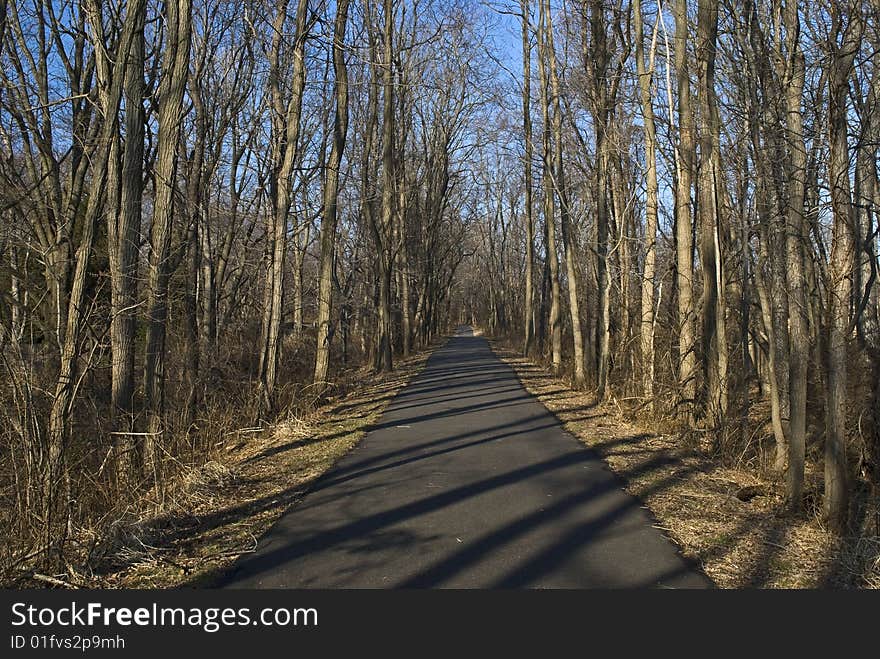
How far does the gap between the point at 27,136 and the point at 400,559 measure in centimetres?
1422

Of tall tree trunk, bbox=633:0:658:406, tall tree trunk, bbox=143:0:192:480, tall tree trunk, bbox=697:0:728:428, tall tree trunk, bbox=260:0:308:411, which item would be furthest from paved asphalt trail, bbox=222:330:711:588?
tall tree trunk, bbox=260:0:308:411

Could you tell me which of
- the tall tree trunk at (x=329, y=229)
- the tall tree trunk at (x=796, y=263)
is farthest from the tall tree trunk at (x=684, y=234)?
the tall tree trunk at (x=329, y=229)

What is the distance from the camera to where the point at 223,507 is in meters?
7.61

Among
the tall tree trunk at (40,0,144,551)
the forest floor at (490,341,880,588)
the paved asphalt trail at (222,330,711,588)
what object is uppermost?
the tall tree trunk at (40,0,144,551)

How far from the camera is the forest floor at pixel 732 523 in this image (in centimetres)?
580

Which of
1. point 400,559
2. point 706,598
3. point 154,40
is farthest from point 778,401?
point 154,40

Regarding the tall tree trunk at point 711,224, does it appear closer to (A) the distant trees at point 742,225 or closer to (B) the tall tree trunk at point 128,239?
(A) the distant trees at point 742,225

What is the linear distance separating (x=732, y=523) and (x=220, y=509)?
16.0ft

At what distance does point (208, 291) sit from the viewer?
798 inches

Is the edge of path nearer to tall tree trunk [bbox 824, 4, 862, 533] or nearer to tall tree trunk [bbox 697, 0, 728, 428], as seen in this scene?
tall tree trunk [bbox 824, 4, 862, 533]

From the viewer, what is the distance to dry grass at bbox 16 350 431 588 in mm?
5652

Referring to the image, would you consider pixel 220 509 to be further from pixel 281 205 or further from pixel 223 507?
pixel 281 205

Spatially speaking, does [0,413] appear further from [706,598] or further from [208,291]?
[208,291]

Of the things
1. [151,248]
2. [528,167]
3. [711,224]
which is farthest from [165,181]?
[528,167]
